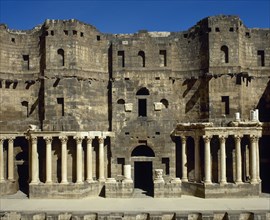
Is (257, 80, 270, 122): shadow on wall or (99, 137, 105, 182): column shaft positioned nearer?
(99, 137, 105, 182): column shaft

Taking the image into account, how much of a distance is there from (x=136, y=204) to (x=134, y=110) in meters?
8.50

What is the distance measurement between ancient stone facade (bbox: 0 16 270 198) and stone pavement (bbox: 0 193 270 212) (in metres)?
1.00

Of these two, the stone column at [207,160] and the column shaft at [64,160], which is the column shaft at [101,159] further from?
the stone column at [207,160]

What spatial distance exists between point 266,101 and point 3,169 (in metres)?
21.3

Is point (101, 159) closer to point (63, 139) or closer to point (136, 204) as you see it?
point (63, 139)

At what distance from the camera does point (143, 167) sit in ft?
102

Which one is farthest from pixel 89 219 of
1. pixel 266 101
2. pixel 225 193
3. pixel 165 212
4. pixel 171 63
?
pixel 266 101

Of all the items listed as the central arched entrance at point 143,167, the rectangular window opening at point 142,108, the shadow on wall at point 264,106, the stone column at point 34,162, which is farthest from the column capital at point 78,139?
the shadow on wall at point 264,106

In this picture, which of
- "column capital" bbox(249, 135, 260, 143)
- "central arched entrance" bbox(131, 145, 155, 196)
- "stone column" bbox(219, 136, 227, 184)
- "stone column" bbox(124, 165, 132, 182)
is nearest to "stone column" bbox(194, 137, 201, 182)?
"stone column" bbox(219, 136, 227, 184)

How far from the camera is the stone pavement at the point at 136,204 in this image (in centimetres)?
2136

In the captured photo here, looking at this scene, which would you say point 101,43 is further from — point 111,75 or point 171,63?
point 171,63

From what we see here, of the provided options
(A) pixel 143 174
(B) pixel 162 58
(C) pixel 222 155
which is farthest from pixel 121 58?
(C) pixel 222 155

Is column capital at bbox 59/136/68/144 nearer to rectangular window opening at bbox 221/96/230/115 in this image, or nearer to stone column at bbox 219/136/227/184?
stone column at bbox 219/136/227/184

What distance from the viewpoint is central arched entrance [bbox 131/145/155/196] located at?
1130 inches
